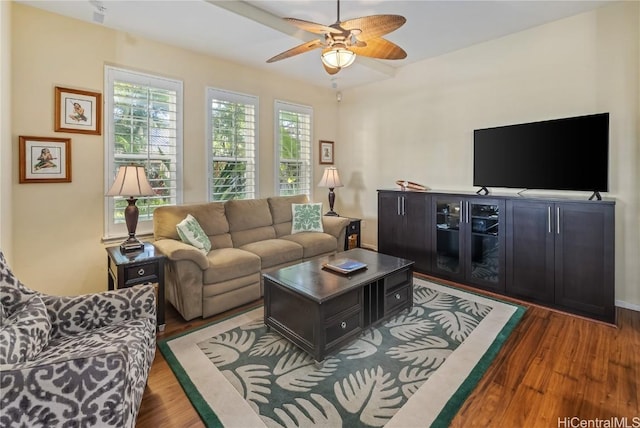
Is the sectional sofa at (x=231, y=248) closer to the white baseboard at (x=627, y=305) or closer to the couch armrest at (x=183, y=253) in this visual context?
the couch armrest at (x=183, y=253)

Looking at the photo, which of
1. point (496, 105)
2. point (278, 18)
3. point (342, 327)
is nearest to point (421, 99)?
point (496, 105)

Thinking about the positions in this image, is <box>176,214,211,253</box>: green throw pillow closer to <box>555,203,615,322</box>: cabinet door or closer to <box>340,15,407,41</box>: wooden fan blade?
<box>340,15,407,41</box>: wooden fan blade

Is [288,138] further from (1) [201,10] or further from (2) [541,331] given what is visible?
(2) [541,331]

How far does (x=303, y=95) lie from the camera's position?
509 cm

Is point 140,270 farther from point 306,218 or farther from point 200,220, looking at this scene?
point 306,218

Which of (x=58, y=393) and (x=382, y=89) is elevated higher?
(x=382, y=89)

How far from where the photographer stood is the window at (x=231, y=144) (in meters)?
4.07

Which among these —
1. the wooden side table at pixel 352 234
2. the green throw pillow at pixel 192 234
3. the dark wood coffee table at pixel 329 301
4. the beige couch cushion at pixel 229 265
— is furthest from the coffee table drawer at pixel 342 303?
the wooden side table at pixel 352 234

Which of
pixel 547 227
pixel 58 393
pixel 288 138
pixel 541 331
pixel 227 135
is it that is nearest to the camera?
pixel 58 393

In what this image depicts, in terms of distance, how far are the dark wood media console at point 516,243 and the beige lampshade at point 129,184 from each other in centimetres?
304

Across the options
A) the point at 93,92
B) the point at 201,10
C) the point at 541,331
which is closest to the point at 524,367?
the point at 541,331

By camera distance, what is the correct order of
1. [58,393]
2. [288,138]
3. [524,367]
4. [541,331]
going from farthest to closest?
[288,138] → [541,331] → [524,367] → [58,393]

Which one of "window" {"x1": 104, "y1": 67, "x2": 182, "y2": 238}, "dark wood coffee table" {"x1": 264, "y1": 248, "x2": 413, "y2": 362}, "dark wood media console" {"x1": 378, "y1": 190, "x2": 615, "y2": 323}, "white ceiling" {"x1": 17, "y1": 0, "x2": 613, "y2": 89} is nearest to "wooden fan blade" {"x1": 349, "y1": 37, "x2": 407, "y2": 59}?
"white ceiling" {"x1": 17, "y1": 0, "x2": 613, "y2": 89}

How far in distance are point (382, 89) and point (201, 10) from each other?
300 centimetres
